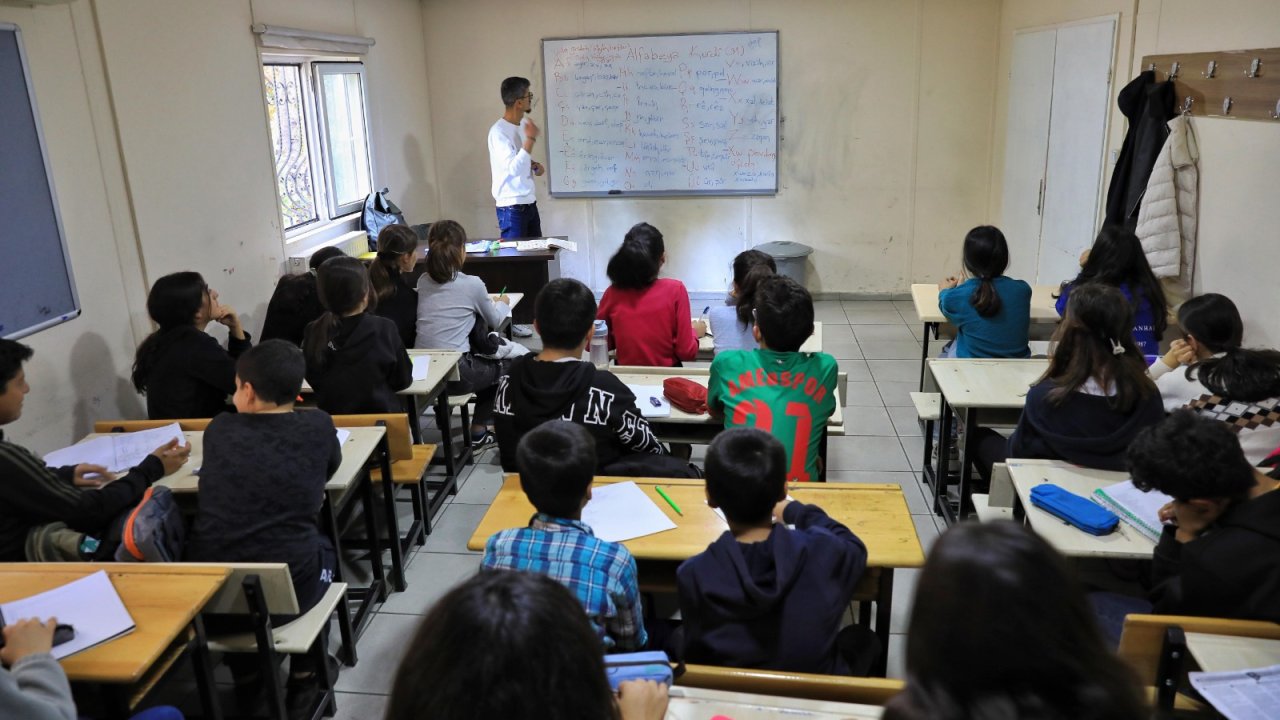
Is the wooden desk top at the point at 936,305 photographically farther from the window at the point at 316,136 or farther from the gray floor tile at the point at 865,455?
the window at the point at 316,136

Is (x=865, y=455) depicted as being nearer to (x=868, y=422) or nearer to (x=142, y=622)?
(x=868, y=422)

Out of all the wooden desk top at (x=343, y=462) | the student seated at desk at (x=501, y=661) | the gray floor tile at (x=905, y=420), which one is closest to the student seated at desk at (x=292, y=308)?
the wooden desk top at (x=343, y=462)

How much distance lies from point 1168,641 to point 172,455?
2615 mm

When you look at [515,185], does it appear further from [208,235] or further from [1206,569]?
[1206,569]

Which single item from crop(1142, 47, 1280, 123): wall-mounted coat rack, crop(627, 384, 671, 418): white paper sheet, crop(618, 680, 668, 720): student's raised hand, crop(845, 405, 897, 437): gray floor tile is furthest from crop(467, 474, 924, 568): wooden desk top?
crop(1142, 47, 1280, 123): wall-mounted coat rack

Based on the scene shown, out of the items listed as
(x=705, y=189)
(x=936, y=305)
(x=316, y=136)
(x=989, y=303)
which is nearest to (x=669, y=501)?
(x=989, y=303)

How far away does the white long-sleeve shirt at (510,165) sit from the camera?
6.36m

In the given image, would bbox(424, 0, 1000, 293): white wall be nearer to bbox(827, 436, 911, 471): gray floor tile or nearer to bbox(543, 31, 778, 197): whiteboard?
bbox(543, 31, 778, 197): whiteboard

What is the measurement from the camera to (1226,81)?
354 cm

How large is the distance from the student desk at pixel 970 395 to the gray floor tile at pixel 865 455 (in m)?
0.42

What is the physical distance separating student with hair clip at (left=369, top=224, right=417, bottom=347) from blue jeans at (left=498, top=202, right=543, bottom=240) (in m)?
2.31

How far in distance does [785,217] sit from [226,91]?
4.12 meters

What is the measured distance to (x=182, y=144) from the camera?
406 cm

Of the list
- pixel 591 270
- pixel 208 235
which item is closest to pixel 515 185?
pixel 591 270
